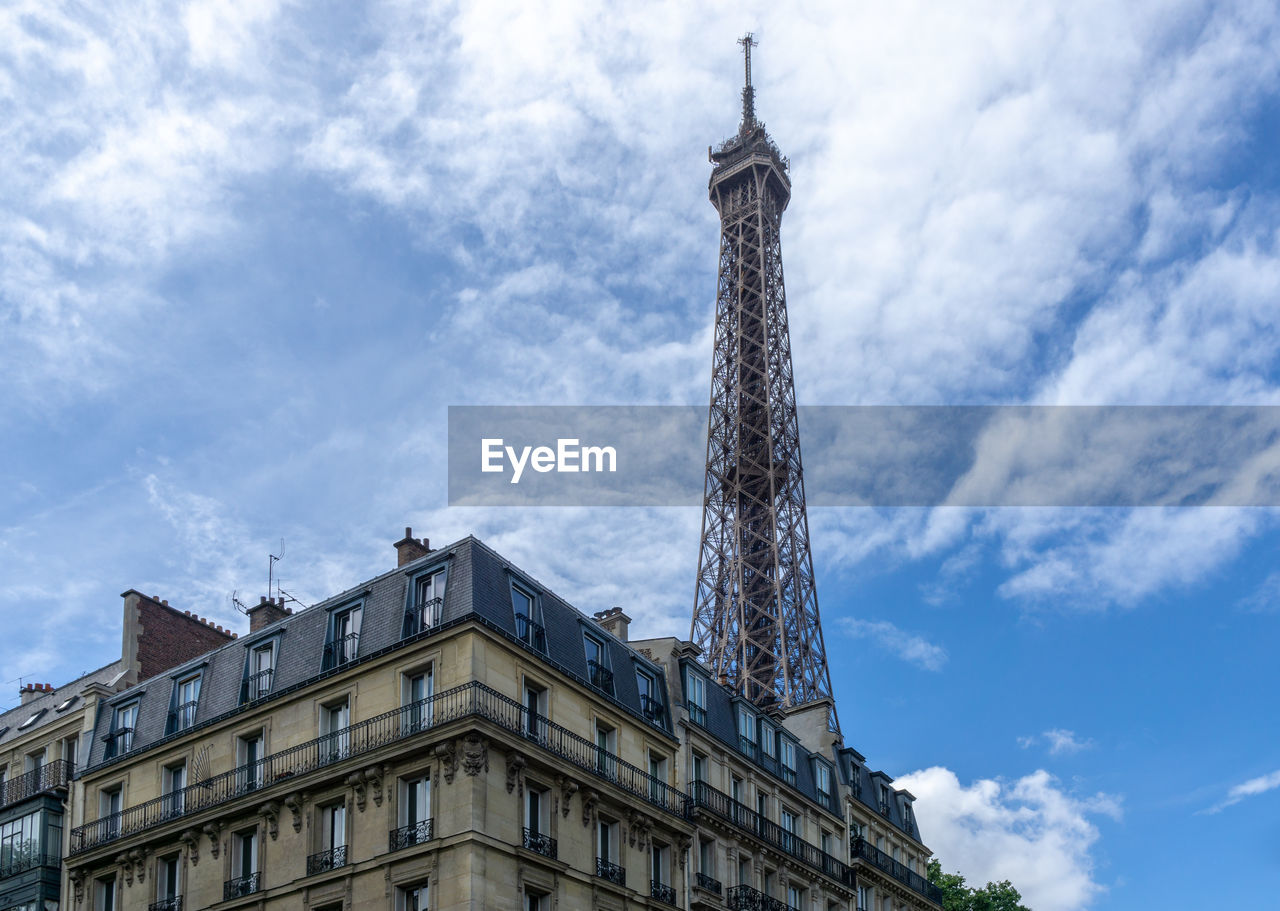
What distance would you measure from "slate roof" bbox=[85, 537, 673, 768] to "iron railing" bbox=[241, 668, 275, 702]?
23cm

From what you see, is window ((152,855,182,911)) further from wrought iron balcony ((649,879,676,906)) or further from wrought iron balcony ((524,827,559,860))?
wrought iron balcony ((649,879,676,906))

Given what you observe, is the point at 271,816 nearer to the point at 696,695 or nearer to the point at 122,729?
the point at 122,729

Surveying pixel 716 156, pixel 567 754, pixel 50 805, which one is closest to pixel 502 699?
pixel 567 754

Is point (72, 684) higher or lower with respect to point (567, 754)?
higher

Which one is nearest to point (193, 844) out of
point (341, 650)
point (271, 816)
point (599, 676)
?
point (271, 816)

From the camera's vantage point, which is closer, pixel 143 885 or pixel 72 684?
pixel 143 885

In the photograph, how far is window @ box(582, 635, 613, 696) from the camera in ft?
109

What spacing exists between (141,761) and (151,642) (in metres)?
5.38

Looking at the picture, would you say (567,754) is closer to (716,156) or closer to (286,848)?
(286,848)

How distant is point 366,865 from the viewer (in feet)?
92.7

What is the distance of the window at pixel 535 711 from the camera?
1179 inches

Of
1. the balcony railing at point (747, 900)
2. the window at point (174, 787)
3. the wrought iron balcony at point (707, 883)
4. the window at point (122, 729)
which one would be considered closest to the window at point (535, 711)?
the wrought iron balcony at point (707, 883)

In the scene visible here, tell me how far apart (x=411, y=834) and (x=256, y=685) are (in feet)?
23.8

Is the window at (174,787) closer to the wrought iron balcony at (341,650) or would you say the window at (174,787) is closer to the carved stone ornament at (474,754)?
the wrought iron balcony at (341,650)
